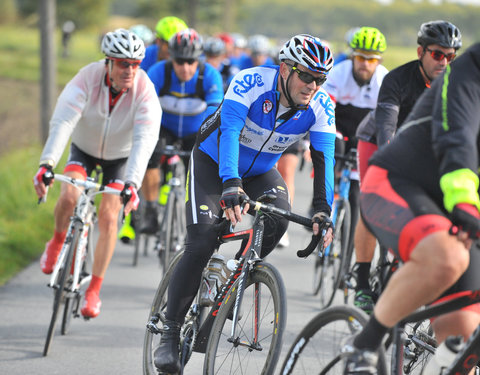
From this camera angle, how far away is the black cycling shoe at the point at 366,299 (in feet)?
18.0

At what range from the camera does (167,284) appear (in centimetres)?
514

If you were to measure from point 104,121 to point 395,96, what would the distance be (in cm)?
237

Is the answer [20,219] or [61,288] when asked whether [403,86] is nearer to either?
[61,288]

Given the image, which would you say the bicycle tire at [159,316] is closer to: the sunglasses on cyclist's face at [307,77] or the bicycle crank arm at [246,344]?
the bicycle crank arm at [246,344]

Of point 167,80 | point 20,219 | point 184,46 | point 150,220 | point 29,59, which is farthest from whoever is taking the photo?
point 29,59

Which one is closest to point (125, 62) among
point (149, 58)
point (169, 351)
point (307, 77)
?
point (307, 77)

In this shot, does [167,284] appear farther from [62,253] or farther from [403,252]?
[403,252]

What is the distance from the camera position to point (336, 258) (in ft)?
24.8

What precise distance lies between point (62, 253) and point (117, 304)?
52.6 inches

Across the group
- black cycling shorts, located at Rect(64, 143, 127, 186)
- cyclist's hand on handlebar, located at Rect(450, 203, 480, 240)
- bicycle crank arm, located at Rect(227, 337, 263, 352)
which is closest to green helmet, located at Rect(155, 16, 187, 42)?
black cycling shorts, located at Rect(64, 143, 127, 186)

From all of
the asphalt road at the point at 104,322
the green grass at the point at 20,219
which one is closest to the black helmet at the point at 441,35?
the asphalt road at the point at 104,322

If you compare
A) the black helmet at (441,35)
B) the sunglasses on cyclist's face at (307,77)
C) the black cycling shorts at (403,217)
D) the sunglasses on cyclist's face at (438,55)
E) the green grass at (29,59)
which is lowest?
the green grass at (29,59)

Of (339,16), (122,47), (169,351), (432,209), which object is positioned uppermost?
(339,16)

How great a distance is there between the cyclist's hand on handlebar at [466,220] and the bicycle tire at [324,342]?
2.07 ft
